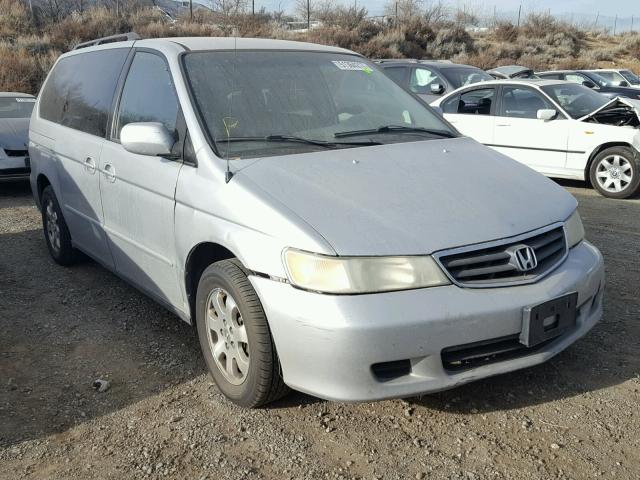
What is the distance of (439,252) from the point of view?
2.68 m

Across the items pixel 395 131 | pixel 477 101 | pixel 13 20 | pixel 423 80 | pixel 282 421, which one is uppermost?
pixel 13 20

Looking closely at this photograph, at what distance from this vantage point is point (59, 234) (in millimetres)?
5234

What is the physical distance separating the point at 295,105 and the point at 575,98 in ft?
20.9

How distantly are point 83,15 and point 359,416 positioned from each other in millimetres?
25451

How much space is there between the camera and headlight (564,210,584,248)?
10.5 feet

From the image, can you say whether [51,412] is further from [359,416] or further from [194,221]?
[359,416]

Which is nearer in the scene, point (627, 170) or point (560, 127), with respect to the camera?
point (627, 170)

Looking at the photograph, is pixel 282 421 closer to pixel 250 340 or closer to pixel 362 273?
pixel 250 340

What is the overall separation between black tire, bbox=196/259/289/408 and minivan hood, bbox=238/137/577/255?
0.42m

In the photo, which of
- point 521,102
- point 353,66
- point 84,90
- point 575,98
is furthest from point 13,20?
point 353,66

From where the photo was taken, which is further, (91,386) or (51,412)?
(91,386)

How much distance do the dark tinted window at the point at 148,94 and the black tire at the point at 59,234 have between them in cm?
144

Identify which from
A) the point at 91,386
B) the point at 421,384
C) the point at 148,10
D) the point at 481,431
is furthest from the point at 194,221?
the point at 148,10

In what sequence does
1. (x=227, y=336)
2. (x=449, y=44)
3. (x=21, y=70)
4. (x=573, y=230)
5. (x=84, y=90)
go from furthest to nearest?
(x=449, y=44) < (x=21, y=70) < (x=84, y=90) < (x=573, y=230) < (x=227, y=336)
